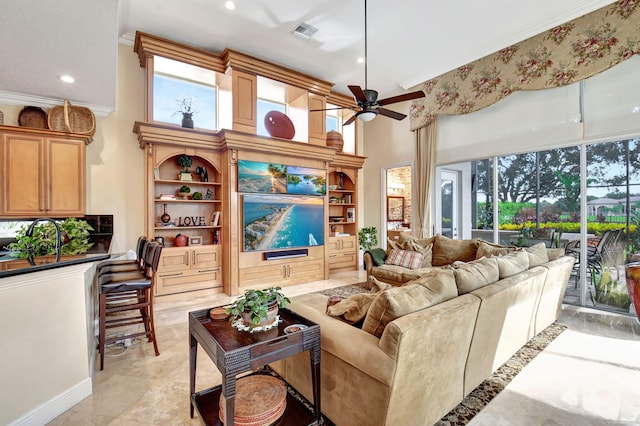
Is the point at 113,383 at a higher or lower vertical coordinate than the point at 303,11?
lower

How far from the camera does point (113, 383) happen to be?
2.25 meters

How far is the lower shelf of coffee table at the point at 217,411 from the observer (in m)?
1.63

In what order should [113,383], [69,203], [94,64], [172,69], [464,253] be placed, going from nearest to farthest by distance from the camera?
[113,383] → [94,64] → [69,203] → [464,253] → [172,69]

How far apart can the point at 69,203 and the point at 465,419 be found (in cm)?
473

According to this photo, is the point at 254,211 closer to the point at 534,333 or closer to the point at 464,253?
the point at 464,253

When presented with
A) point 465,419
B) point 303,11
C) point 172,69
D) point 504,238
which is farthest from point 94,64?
point 504,238

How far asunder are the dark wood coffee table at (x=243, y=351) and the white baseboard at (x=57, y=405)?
2.89 ft

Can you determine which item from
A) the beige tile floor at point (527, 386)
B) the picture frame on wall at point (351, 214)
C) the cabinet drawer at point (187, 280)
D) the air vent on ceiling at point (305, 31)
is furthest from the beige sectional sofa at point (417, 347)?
the picture frame on wall at point (351, 214)

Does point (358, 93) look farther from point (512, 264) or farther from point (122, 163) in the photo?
point (122, 163)

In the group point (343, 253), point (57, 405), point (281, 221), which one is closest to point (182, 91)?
point (281, 221)

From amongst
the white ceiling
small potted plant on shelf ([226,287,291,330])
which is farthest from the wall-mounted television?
small potted plant on shelf ([226,287,291,330])

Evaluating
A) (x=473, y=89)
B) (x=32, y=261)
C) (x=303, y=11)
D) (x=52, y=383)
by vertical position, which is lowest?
(x=52, y=383)

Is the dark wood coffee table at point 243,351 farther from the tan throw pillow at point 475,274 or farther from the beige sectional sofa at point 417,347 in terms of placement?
the tan throw pillow at point 475,274

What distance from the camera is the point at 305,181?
539 cm
